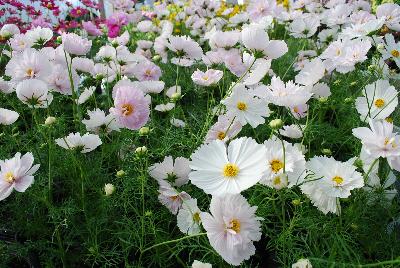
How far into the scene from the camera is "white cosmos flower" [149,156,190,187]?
0.97 metres

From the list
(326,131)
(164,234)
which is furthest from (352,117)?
(164,234)

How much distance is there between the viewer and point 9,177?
0.86 m

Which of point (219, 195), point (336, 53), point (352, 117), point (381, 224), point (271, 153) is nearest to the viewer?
point (219, 195)

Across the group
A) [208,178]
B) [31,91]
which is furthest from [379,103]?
[31,91]

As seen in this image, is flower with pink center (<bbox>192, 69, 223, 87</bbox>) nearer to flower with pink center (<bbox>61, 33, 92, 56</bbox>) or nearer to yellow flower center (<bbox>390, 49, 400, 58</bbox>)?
flower with pink center (<bbox>61, 33, 92, 56</bbox>)

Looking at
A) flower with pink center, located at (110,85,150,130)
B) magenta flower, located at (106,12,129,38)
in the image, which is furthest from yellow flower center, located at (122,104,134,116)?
magenta flower, located at (106,12,129,38)

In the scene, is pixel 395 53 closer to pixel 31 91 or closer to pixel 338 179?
pixel 338 179

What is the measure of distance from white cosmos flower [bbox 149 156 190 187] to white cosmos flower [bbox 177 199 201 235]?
84mm

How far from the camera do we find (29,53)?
107cm

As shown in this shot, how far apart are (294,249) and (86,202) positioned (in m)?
0.52

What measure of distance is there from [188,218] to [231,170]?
0.19m

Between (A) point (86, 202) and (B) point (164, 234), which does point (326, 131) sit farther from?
(A) point (86, 202)

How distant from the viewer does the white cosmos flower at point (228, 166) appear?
722 millimetres

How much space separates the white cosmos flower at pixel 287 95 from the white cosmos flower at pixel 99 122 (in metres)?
0.42
